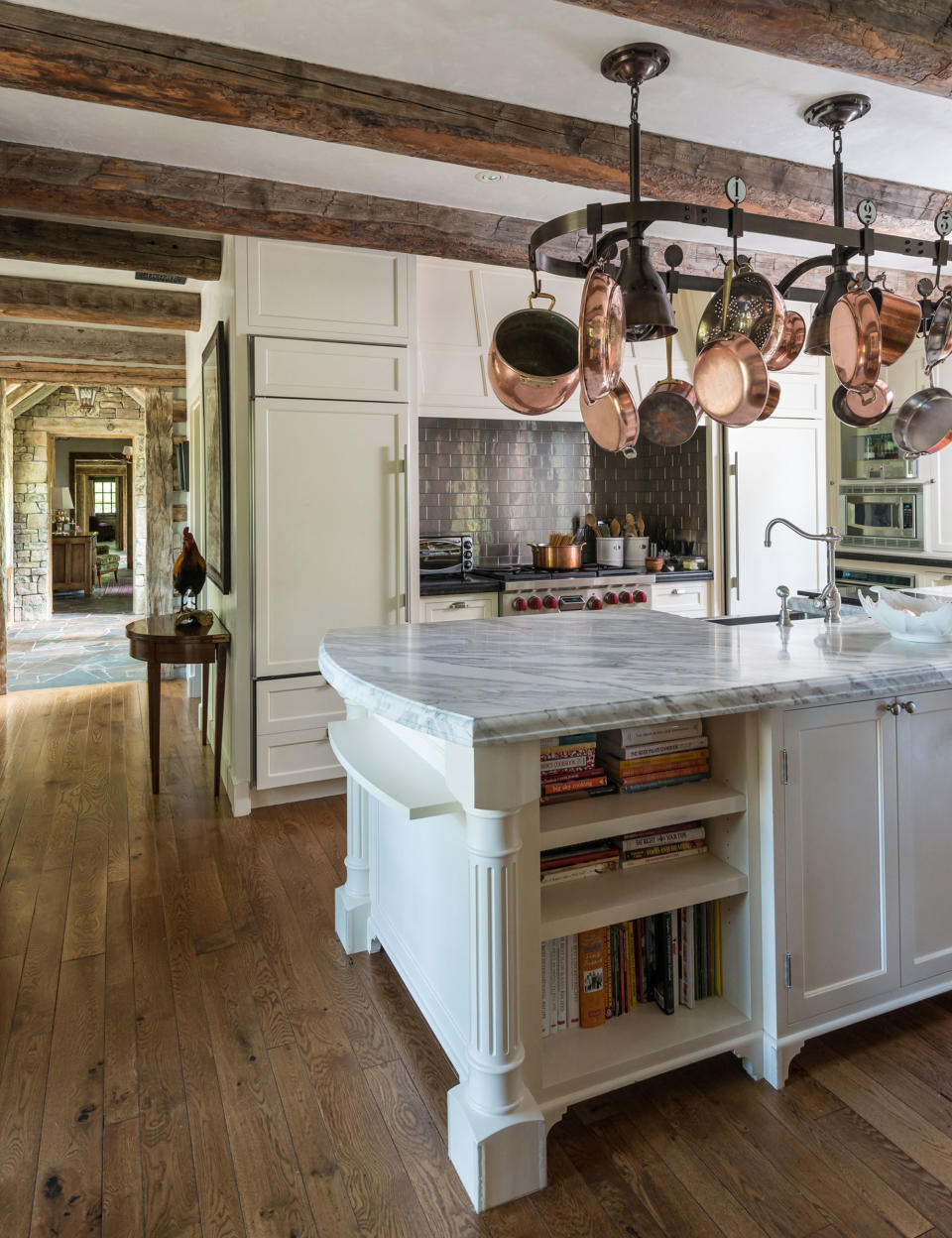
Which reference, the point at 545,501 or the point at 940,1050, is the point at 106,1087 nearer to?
the point at 940,1050

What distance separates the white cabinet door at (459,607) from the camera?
419 centimetres

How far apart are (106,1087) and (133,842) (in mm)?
1602

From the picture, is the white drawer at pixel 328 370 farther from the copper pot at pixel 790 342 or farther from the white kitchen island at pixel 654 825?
the white kitchen island at pixel 654 825

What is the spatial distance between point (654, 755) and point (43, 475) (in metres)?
10.7

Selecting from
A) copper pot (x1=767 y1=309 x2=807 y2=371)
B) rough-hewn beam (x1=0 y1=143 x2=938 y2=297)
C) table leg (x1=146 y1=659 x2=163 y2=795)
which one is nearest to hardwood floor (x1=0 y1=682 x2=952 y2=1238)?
table leg (x1=146 y1=659 x2=163 y2=795)

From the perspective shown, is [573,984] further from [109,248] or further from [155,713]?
[109,248]

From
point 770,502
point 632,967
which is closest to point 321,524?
point 632,967

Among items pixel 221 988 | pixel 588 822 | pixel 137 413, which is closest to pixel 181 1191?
pixel 221 988

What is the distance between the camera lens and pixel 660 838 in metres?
1.97

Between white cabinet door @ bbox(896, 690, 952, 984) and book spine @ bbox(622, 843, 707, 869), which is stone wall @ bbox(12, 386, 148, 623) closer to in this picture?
book spine @ bbox(622, 843, 707, 869)

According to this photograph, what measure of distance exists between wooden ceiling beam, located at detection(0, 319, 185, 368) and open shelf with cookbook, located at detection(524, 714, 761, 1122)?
19.2 ft

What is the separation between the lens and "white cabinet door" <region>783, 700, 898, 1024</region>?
1878 mm

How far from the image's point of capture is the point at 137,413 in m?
10.5

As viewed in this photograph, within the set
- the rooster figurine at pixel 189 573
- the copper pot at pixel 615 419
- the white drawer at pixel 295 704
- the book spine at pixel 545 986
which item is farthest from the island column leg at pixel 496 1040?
the rooster figurine at pixel 189 573
